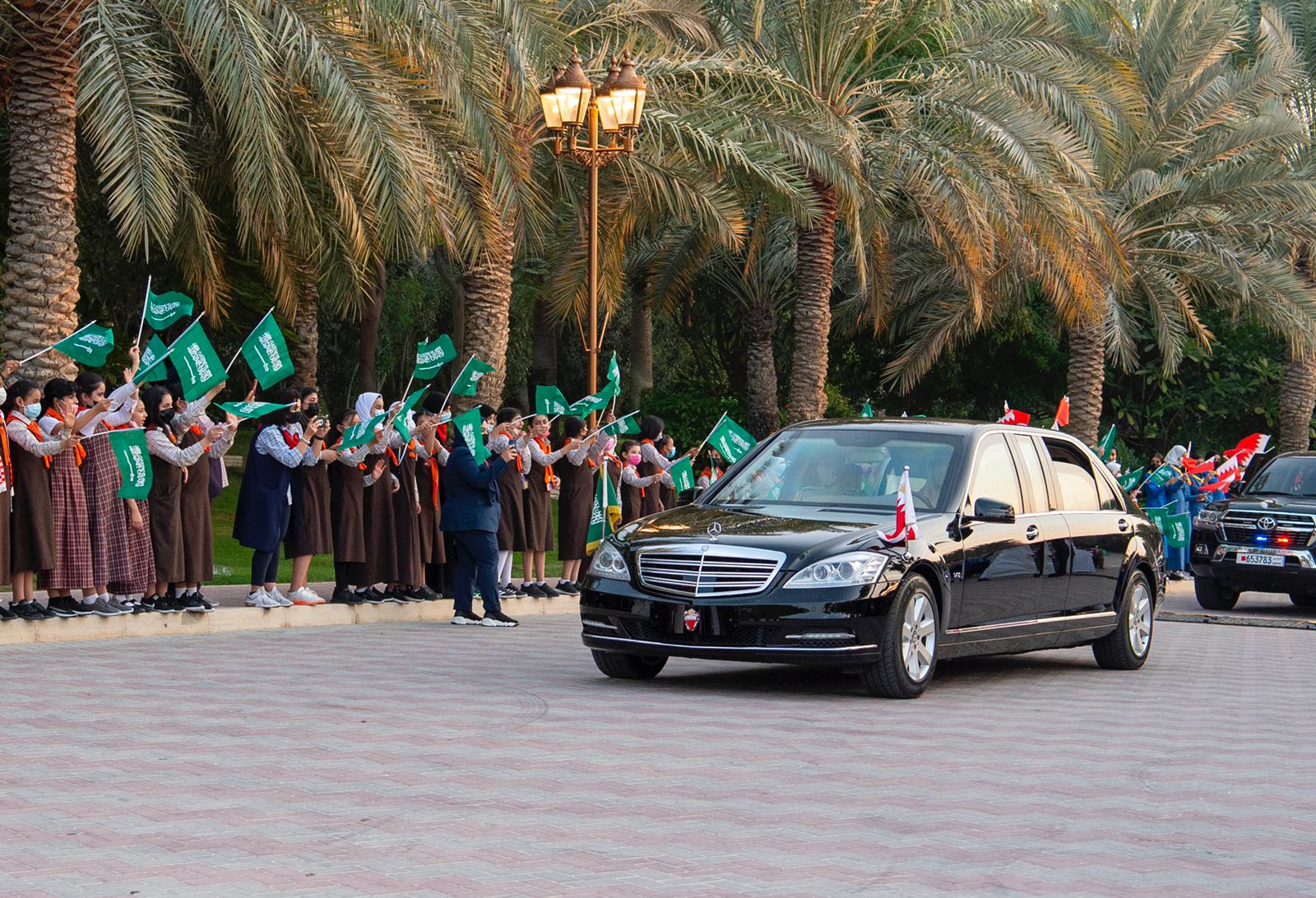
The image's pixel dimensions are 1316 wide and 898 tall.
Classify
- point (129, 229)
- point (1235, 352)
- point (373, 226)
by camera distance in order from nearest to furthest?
point (129, 229), point (373, 226), point (1235, 352)

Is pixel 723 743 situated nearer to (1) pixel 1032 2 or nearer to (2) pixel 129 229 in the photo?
(2) pixel 129 229

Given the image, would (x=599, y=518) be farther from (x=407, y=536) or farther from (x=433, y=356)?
(x=433, y=356)

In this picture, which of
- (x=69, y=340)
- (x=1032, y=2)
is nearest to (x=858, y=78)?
(x=1032, y=2)

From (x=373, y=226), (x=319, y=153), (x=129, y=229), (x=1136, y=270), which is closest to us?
(x=129, y=229)

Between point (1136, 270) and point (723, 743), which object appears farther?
point (1136, 270)

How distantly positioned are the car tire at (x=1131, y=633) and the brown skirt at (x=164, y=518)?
701cm

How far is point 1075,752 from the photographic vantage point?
892 centimetres

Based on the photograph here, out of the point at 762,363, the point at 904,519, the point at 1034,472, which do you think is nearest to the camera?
the point at 904,519

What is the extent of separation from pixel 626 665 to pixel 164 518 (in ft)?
14.2

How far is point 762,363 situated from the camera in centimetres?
3512

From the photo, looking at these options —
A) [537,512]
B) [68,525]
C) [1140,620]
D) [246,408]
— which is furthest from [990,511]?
[537,512]

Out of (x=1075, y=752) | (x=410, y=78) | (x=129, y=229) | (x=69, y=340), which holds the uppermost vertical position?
(x=410, y=78)

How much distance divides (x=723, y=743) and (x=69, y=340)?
6.81m

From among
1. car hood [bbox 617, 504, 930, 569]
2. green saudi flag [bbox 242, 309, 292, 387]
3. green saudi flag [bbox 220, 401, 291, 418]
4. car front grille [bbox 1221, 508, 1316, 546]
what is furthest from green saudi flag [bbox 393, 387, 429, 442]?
car front grille [bbox 1221, 508, 1316, 546]
